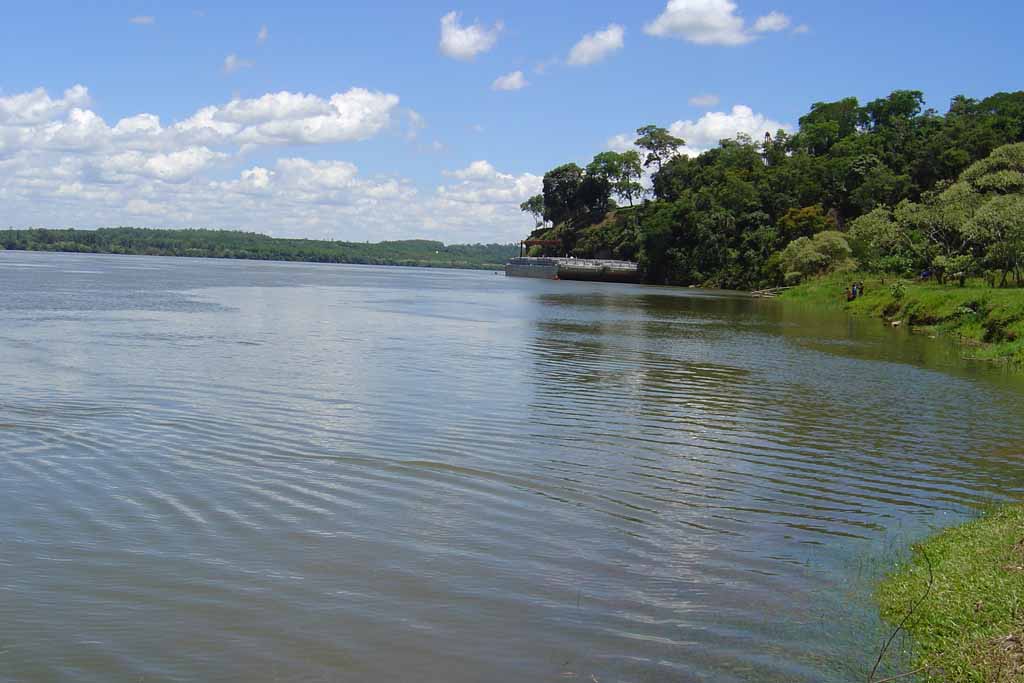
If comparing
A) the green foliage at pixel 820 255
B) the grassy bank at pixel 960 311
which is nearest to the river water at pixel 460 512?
the grassy bank at pixel 960 311

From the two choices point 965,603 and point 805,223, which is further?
point 805,223

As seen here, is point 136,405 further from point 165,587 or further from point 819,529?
point 819,529

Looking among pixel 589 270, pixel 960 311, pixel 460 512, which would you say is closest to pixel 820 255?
pixel 960 311

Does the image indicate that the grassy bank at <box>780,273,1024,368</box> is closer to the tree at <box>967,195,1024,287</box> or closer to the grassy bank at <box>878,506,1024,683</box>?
the tree at <box>967,195,1024,287</box>

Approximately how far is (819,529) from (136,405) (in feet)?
50.1

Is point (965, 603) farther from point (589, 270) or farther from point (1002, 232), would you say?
point (589, 270)

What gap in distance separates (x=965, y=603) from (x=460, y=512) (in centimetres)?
661

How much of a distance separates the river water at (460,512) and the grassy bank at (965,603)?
44cm

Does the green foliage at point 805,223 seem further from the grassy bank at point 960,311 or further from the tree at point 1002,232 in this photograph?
the tree at point 1002,232

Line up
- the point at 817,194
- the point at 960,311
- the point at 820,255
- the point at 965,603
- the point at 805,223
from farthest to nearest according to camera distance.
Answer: the point at 817,194, the point at 805,223, the point at 820,255, the point at 960,311, the point at 965,603

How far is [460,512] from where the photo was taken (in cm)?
1242

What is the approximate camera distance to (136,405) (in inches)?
779

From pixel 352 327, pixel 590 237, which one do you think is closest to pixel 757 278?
pixel 590 237

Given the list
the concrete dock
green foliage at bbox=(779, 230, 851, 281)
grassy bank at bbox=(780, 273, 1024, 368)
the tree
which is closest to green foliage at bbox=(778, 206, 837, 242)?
green foliage at bbox=(779, 230, 851, 281)
